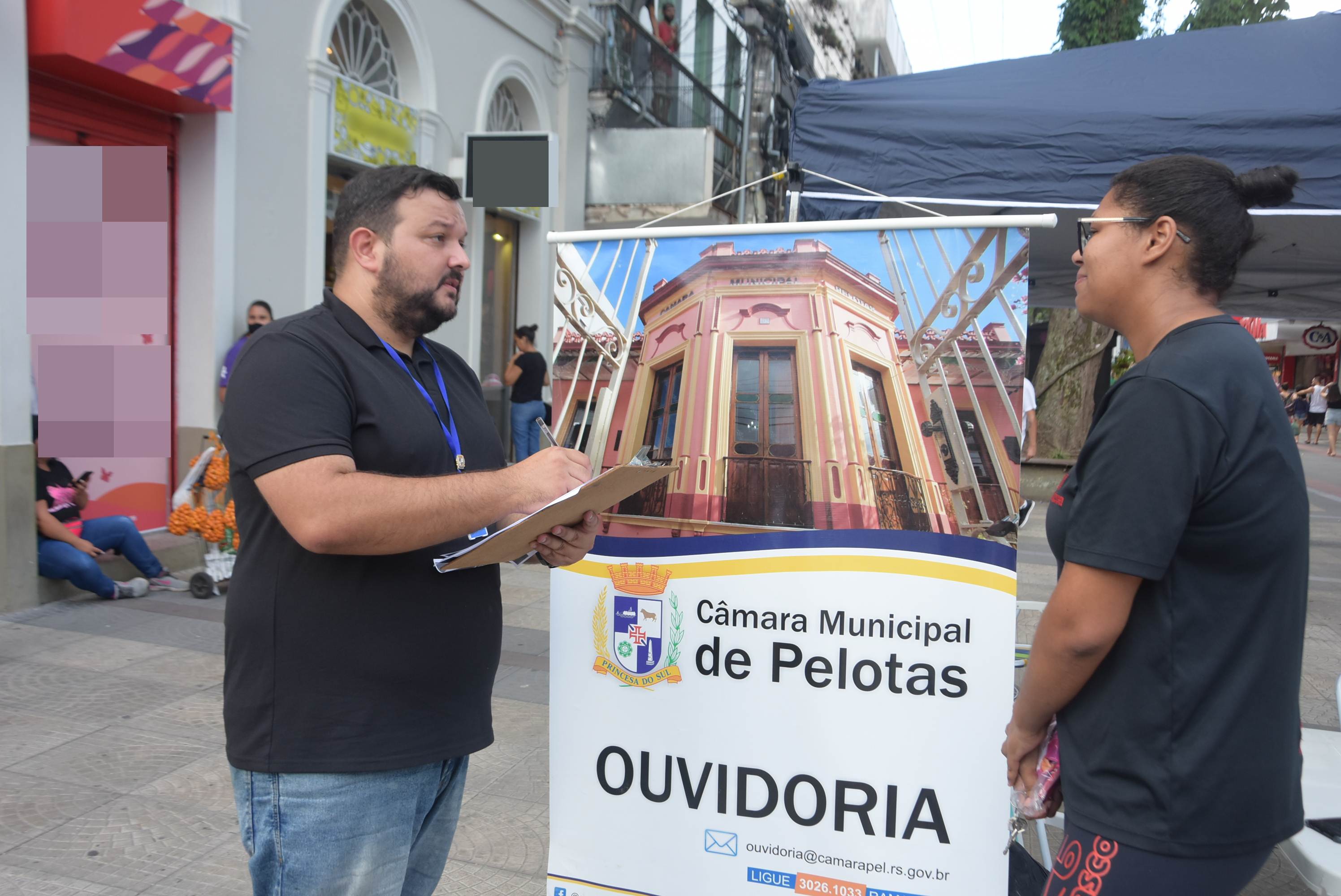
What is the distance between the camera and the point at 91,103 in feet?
19.8

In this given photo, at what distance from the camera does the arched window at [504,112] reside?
1078cm

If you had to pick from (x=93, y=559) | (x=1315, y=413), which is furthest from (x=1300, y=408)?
(x=93, y=559)

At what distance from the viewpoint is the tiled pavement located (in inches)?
119

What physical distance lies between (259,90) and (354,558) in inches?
262

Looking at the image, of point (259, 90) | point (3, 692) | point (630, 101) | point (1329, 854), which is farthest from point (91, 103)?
point (630, 101)

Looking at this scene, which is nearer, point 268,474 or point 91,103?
point 268,474

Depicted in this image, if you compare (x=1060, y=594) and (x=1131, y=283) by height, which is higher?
(x=1131, y=283)

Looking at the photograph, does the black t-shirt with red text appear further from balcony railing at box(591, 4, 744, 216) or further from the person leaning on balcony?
the person leaning on balcony

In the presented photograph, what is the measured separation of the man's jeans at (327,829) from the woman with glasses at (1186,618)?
115cm

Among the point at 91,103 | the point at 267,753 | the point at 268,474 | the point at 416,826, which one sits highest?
the point at 91,103

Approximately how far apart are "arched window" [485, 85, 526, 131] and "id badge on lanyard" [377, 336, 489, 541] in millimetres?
9253

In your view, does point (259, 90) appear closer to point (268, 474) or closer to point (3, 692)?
point (3, 692)

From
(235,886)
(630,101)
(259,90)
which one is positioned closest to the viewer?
(235,886)

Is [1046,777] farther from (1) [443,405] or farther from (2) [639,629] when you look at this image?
(1) [443,405]
